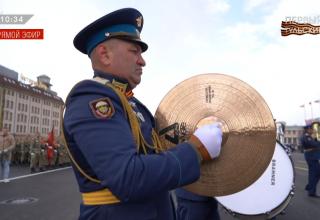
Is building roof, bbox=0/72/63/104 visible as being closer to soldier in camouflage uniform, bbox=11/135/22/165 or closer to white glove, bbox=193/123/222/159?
soldier in camouflage uniform, bbox=11/135/22/165

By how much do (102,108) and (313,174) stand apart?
8767 mm

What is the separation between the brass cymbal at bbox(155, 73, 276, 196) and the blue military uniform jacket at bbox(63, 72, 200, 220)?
0.45 metres

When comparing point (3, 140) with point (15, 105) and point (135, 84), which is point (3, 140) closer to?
point (135, 84)

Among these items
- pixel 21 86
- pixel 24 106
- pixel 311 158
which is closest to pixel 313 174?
pixel 311 158

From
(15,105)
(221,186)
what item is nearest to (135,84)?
(221,186)

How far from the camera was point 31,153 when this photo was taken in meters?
17.1

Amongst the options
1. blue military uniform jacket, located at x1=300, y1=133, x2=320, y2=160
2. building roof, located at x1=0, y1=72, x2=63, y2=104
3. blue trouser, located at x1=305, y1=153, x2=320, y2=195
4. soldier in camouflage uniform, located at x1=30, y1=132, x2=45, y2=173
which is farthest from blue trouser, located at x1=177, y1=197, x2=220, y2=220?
building roof, located at x1=0, y1=72, x2=63, y2=104

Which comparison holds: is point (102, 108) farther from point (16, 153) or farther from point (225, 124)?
point (16, 153)

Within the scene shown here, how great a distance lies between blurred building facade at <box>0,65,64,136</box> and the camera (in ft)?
225

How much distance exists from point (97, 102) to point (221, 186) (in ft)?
2.94

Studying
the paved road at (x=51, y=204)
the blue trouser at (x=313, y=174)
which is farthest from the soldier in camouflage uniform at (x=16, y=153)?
the blue trouser at (x=313, y=174)

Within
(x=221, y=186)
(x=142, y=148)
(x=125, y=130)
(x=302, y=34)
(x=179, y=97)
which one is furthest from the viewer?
(x=302, y=34)

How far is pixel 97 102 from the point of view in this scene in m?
1.56

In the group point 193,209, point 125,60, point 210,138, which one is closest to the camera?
point 210,138
